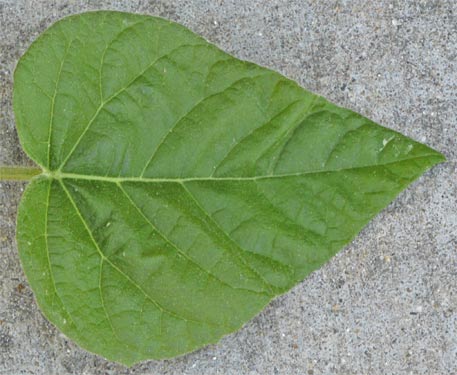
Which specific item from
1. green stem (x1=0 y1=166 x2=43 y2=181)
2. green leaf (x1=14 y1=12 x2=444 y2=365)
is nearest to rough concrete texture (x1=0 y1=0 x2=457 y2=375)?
green stem (x1=0 y1=166 x2=43 y2=181)

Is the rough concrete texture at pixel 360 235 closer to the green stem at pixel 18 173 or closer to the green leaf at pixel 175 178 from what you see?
the green stem at pixel 18 173

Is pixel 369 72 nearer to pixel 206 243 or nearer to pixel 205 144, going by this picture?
pixel 205 144

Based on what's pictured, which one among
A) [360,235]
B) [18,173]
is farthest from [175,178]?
[360,235]

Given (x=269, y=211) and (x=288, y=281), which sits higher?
(x=269, y=211)

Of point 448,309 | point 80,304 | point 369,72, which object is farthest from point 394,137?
point 80,304

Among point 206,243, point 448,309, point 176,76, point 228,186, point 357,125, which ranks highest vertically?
point 176,76

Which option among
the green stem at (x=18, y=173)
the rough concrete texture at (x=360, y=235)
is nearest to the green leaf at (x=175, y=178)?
the green stem at (x=18, y=173)
